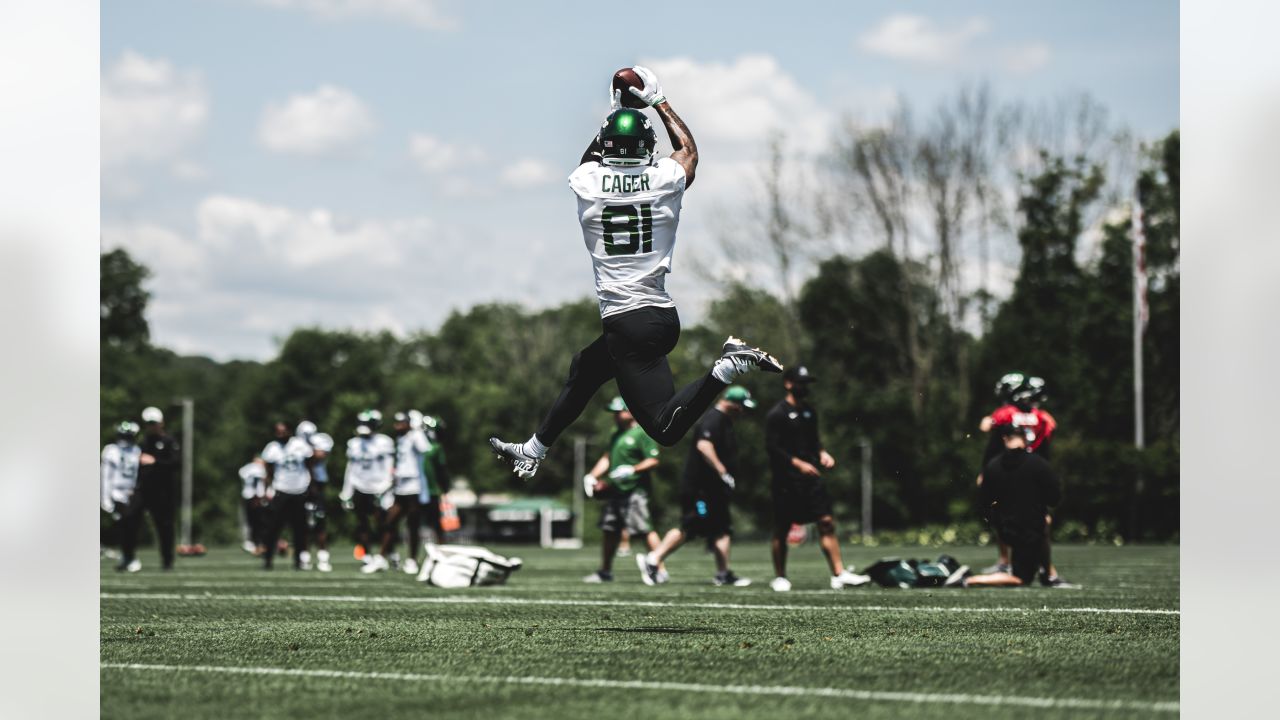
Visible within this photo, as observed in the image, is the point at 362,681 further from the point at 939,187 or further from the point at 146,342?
the point at 146,342

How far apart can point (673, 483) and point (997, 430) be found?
60.6m

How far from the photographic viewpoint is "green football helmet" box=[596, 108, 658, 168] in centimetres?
834

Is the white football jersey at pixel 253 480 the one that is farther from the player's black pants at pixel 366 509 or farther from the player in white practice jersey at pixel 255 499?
the player's black pants at pixel 366 509

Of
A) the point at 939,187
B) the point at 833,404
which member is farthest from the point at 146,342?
the point at 939,187

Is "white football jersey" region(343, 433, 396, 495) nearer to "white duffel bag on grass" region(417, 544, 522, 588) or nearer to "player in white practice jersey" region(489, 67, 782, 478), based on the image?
"white duffel bag on grass" region(417, 544, 522, 588)

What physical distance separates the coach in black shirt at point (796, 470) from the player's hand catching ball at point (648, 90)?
608 centimetres

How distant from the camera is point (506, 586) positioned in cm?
1482

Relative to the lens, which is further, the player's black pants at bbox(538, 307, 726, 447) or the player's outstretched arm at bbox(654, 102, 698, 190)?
the player's outstretched arm at bbox(654, 102, 698, 190)

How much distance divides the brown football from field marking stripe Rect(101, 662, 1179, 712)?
12.1ft

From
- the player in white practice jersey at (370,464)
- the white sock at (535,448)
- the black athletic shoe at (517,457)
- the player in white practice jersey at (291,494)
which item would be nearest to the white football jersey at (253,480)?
the player in white practice jersey at (291,494)

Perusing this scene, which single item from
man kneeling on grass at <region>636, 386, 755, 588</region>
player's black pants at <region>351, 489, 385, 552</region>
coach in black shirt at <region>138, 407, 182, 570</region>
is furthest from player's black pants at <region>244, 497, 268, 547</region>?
man kneeling on grass at <region>636, 386, 755, 588</region>

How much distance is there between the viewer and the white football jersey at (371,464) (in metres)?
22.5

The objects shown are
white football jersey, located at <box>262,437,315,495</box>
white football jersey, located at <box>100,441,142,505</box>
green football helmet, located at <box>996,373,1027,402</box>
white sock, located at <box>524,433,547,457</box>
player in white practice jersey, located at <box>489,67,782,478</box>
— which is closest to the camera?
player in white practice jersey, located at <box>489,67,782,478</box>

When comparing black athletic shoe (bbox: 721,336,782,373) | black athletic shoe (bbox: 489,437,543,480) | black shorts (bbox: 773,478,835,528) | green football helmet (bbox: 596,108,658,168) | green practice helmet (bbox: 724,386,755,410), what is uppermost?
green football helmet (bbox: 596,108,658,168)
